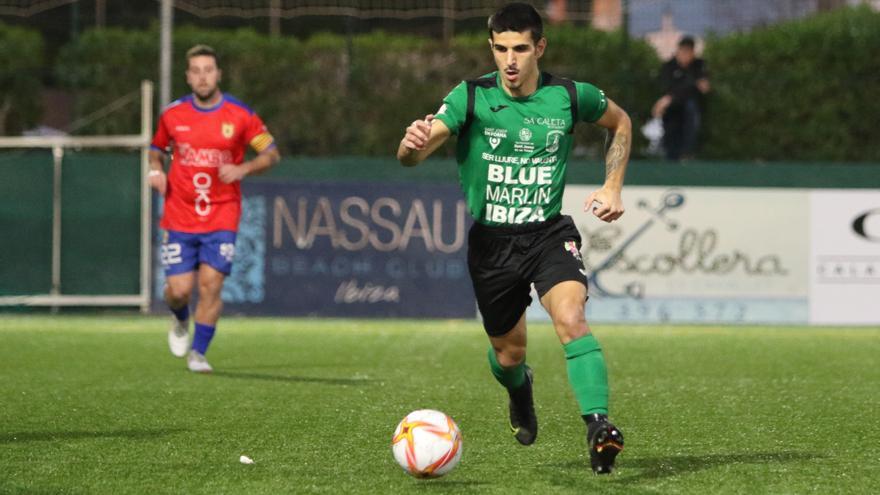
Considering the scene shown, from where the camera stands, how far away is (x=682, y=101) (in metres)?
19.4

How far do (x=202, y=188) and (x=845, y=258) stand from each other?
31.5 ft

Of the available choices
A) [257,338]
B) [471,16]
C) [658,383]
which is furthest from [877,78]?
[658,383]

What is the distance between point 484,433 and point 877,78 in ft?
44.1

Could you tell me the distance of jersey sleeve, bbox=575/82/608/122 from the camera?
→ 278 inches

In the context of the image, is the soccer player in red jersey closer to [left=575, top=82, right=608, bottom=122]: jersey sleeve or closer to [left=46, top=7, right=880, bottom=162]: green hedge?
[left=575, top=82, right=608, bottom=122]: jersey sleeve

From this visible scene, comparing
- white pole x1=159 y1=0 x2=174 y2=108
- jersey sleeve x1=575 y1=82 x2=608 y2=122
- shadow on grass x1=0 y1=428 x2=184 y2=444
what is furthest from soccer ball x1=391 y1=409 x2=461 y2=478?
white pole x1=159 y1=0 x2=174 y2=108

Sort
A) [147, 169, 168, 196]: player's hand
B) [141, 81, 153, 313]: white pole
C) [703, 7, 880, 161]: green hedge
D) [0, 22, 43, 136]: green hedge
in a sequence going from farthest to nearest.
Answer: [0, 22, 43, 136]: green hedge, [703, 7, 880, 161]: green hedge, [141, 81, 153, 313]: white pole, [147, 169, 168, 196]: player's hand

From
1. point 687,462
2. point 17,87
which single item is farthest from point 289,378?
point 17,87

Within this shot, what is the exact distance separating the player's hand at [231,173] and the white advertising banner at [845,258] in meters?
9.32

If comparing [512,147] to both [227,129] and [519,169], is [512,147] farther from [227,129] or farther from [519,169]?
[227,129]

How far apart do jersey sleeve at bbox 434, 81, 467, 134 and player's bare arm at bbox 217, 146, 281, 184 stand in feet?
14.9

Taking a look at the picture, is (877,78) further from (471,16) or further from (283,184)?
(283,184)

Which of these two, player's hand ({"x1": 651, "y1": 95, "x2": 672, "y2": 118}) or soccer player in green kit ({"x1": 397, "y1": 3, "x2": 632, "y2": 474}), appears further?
player's hand ({"x1": 651, "y1": 95, "x2": 672, "y2": 118})

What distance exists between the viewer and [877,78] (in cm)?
1977
